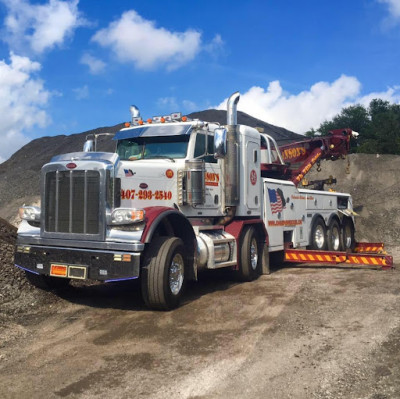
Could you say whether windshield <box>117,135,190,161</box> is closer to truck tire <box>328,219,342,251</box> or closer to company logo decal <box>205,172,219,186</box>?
company logo decal <box>205,172,219,186</box>

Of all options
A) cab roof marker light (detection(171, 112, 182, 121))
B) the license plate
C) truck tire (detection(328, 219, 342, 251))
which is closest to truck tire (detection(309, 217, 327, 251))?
truck tire (detection(328, 219, 342, 251))

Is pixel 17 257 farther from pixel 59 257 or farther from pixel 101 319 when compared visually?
pixel 101 319

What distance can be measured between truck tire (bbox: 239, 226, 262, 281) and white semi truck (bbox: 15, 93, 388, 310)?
2 centimetres

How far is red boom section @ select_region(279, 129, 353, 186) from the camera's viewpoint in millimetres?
14062

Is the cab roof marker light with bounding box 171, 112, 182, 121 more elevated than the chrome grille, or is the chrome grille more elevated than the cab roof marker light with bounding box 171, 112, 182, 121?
the cab roof marker light with bounding box 171, 112, 182, 121

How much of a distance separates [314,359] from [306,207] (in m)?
8.15

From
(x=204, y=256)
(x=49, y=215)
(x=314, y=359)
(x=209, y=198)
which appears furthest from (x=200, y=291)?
(x=314, y=359)

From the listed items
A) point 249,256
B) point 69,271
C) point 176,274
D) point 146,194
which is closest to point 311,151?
point 249,256

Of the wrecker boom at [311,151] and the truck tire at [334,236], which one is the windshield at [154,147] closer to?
the wrecker boom at [311,151]

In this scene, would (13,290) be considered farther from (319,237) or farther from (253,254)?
(319,237)

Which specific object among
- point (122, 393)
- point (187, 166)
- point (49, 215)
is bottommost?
point (122, 393)

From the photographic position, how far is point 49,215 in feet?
22.7

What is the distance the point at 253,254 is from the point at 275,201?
1.62 m

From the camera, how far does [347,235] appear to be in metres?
15.4
